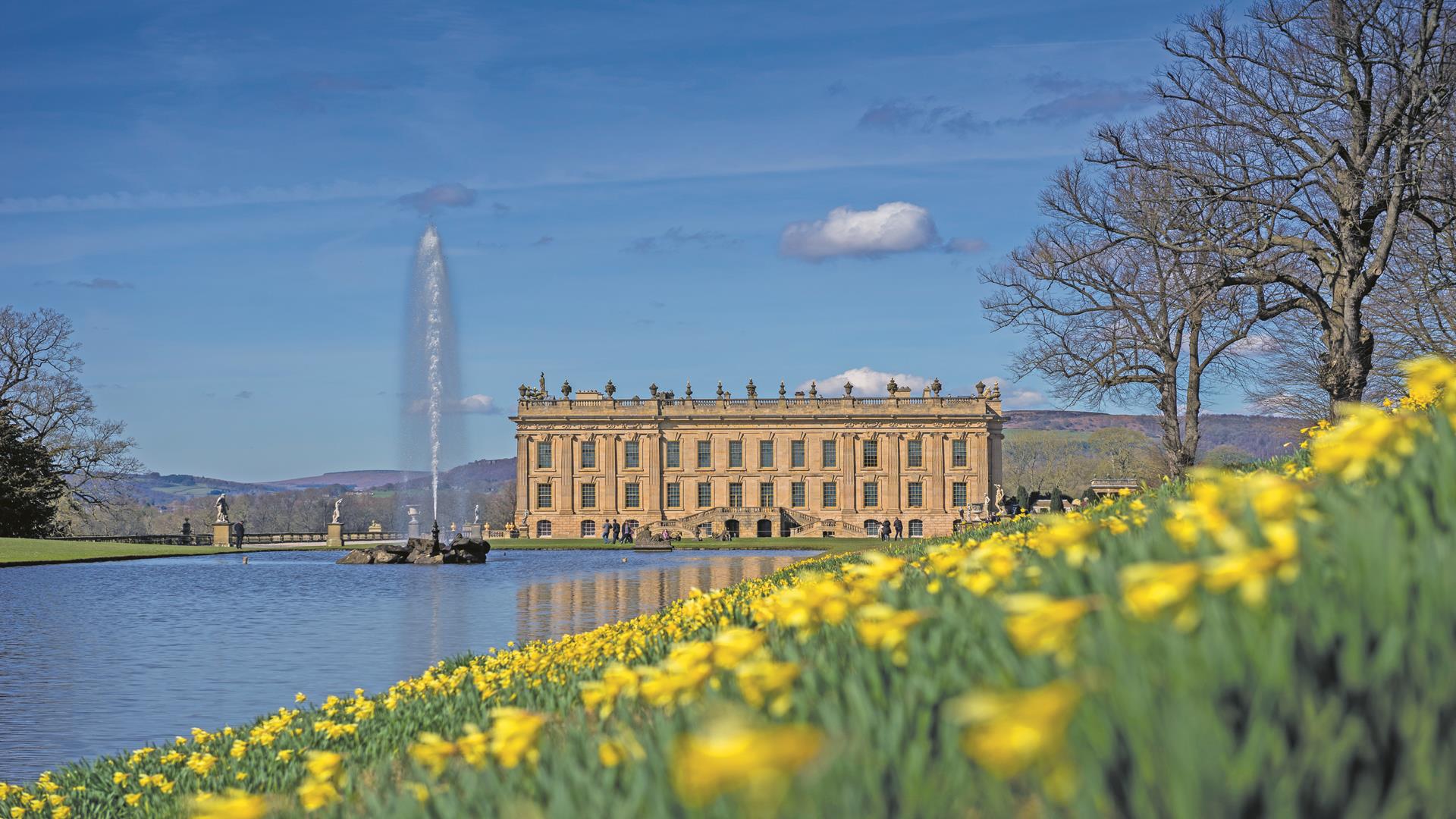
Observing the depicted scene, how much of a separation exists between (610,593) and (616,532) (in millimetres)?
53584

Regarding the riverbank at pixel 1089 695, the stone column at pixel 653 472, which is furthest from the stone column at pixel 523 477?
the riverbank at pixel 1089 695

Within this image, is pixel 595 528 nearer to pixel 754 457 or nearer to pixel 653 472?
pixel 653 472

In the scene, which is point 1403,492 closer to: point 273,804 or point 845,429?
point 273,804

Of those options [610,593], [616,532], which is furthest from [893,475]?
[610,593]

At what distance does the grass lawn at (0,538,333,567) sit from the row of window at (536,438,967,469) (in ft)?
119

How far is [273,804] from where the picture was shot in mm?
4891

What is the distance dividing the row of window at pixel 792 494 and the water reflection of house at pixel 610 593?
47.3 m

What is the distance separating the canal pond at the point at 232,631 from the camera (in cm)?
1331

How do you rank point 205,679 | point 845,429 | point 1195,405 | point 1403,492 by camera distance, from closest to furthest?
point 1403,492 → point 205,679 → point 1195,405 → point 845,429

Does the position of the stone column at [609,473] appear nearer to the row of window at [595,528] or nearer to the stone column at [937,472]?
the row of window at [595,528]

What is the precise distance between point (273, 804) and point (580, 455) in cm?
8804

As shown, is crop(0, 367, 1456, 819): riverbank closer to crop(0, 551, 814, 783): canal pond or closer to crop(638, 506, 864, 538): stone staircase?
crop(0, 551, 814, 783): canal pond

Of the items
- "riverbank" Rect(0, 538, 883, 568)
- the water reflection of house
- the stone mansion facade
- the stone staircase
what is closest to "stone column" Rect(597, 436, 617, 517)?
the stone mansion facade

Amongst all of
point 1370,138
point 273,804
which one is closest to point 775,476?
point 1370,138
